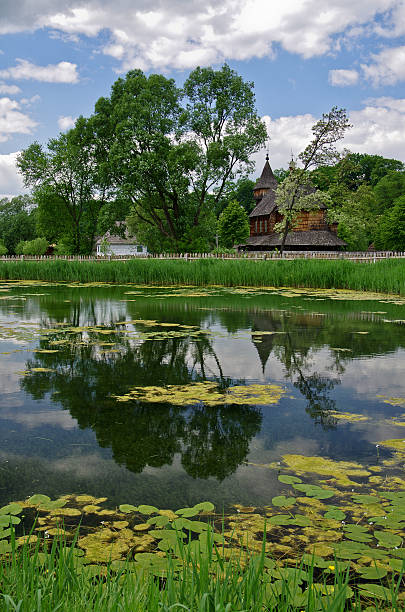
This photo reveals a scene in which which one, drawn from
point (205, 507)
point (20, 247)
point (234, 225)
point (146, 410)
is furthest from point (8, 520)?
point (20, 247)

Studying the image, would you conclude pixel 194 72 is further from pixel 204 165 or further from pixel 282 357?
pixel 282 357

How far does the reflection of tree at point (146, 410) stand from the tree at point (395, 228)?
165 feet

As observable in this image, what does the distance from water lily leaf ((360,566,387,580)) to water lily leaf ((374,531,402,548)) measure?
0.23m

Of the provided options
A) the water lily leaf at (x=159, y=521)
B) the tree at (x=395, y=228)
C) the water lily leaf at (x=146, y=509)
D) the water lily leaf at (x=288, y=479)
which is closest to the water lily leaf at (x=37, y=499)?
the water lily leaf at (x=146, y=509)

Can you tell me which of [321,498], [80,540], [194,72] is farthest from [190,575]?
[194,72]

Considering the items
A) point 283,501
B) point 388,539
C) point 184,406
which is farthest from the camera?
point 184,406

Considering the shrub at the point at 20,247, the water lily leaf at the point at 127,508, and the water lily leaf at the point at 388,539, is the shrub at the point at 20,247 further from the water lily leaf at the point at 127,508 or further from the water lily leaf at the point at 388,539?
the water lily leaf at the point at 388,539

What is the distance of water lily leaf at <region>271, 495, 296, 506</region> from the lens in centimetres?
294

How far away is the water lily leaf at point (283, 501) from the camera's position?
2.94 metres

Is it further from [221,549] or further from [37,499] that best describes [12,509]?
[221,549]

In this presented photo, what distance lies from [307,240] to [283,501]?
43.9 meters

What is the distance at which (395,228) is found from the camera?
53.2 meters

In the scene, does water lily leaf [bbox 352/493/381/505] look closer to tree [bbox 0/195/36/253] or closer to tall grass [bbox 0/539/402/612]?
tall grass [bbox 0/539/402/612]

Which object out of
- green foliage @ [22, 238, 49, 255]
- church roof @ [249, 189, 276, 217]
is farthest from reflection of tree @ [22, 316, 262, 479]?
green foliage @ [22, 238, 49, 255]
